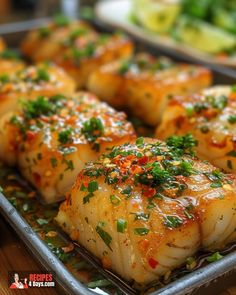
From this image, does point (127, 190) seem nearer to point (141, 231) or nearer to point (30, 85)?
point (141, 231)

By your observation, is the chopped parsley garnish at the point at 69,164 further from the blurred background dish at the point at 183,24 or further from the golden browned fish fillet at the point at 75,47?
the blurred background dish at the point at 183,24

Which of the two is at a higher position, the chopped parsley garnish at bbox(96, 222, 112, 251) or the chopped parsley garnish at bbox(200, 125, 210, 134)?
the chopped parsley garnish at bbox(200, 125, 210, 134)

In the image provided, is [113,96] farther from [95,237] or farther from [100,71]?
[95,237]

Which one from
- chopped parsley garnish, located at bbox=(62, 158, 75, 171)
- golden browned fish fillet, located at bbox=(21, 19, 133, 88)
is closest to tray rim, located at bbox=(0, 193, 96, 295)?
chopped parsley garnish, located at bbox=(62, 158, 75, 171)

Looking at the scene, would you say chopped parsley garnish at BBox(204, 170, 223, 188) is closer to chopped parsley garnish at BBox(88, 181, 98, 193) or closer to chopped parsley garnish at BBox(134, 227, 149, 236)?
chopped parsley garnish at BBox(134, 227, 149, 236)

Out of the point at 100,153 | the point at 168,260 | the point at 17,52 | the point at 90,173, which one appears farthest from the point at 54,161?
the point at 17,52

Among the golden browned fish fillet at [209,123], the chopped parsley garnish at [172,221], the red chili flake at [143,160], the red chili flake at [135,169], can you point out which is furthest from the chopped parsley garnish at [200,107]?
the chopped parsley garnish at [172,221]
